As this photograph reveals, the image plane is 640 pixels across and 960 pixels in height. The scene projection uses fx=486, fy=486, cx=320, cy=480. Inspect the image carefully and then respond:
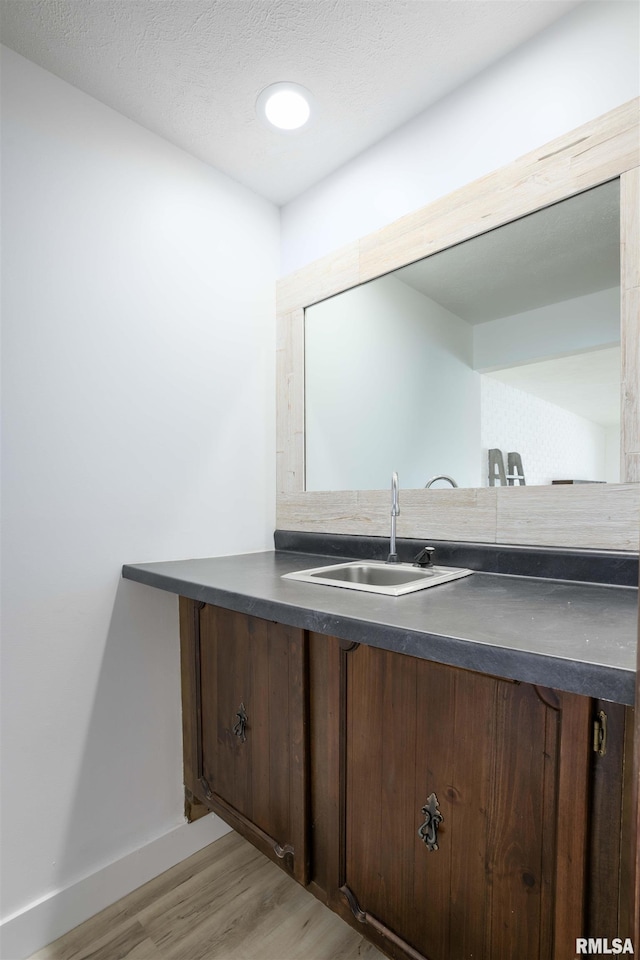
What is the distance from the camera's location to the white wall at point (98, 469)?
1.38m

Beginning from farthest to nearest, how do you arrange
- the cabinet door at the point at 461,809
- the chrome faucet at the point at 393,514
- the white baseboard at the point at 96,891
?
the chrome faucet at the point at 393,514 < the white baseboard at the point at 96,891 < the cabinet door at the point at 461,809

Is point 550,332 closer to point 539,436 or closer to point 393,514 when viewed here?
point 539,436

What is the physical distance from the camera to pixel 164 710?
1707 millimetres

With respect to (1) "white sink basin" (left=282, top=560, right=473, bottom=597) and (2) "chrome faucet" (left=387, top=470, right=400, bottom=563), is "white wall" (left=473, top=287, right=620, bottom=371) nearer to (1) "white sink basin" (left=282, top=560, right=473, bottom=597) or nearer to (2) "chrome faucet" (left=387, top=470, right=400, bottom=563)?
(2) "chrome faucet" (left=387, top=470, right=400, bottom=563)

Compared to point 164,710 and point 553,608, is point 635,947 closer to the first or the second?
point 553,608

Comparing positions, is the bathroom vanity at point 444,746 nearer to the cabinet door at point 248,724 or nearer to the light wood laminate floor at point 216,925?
the cabinet door at point 248,724

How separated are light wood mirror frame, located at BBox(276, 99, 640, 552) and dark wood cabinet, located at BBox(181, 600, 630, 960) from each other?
0.61m

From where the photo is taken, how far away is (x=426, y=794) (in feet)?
3.23

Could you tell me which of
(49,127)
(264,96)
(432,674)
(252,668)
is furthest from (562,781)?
(49,127)

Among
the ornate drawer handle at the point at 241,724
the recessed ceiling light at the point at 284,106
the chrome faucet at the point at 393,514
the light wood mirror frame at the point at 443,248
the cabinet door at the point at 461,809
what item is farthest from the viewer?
the chrome faucet at the point at 393,514

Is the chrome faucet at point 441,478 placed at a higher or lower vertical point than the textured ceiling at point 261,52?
lower

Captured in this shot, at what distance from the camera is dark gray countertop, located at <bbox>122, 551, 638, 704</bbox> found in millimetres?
692

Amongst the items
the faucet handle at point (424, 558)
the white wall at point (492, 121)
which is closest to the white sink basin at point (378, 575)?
the faucet handle at point (424, 558)

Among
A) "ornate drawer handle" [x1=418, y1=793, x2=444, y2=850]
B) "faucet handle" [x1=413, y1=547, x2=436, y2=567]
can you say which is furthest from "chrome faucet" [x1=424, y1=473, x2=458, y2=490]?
"ornate drawer handle" [x1=418, y1=793, x2=444, y2=850]
